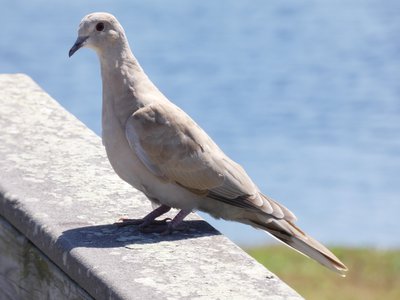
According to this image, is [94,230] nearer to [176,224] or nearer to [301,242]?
[176,224]

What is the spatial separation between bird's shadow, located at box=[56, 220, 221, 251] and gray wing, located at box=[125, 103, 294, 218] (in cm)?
17

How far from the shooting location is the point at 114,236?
3.62 metres

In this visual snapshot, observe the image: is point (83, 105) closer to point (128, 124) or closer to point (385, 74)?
point (385, 74)

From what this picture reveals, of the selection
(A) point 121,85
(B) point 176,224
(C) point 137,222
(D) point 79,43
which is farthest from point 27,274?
(D) point 79,43

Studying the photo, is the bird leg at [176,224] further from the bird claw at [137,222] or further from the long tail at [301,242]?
the long tail at [301,242]

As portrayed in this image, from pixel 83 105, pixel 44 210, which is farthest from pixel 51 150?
pixel 83 105

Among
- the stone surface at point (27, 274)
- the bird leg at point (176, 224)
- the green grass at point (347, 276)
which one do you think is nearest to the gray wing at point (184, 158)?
the bird leg at point (176, 224)

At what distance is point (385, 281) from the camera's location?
347 inches

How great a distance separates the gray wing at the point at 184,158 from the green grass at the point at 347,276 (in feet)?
14.4

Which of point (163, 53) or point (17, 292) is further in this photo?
point (163, 53)

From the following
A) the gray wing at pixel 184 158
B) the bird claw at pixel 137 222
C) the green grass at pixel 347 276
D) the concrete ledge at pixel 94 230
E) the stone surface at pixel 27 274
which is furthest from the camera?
the green grass at pixel 347 276

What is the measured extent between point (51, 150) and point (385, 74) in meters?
13.8

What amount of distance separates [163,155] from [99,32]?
506mm

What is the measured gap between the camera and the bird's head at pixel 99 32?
156 inches
